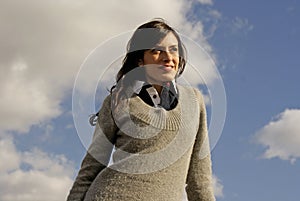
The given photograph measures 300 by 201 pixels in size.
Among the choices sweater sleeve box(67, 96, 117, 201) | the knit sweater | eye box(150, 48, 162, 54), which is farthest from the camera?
eye box(150, 48, 162, 54)

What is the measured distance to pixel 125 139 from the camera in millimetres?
3205

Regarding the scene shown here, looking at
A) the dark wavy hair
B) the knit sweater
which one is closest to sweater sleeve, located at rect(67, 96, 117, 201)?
the knit sweater

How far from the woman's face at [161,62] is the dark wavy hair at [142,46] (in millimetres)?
39

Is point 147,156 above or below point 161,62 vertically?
below

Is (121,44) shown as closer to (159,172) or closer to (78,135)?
(78,135)

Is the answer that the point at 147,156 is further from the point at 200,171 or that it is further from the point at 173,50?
the point at 173,50

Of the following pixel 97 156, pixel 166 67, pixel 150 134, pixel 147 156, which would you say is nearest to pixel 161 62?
pixel 166 67

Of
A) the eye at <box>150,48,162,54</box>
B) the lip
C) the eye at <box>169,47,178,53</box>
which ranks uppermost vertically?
the eye at <box>169,47,178,53</box>

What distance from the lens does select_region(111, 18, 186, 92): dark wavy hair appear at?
11.2 feet

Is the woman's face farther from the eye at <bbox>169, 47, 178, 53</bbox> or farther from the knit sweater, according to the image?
the knit sweater

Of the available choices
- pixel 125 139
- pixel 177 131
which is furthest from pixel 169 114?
pixel 125 139

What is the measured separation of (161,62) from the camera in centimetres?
332

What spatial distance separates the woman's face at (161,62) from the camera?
3.31 m

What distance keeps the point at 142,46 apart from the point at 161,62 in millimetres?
198
